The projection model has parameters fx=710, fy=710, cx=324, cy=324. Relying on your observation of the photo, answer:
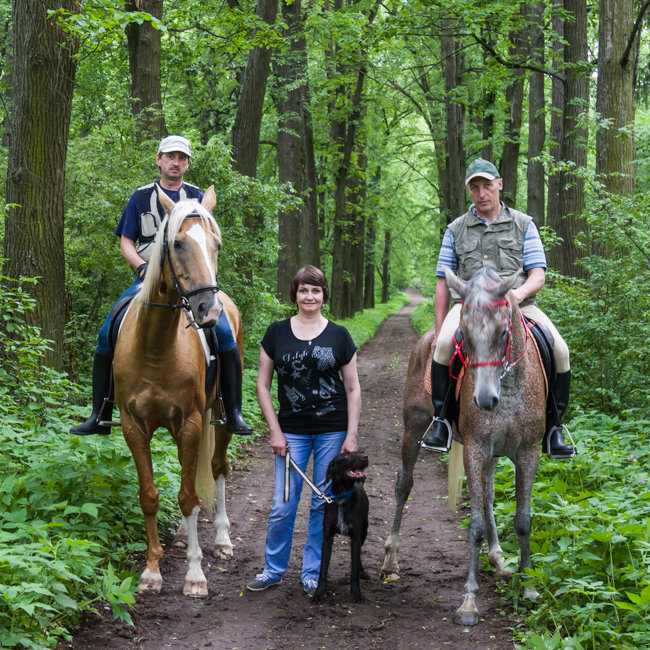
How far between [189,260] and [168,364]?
0.97 m

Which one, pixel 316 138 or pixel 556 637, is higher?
pixel 316 138

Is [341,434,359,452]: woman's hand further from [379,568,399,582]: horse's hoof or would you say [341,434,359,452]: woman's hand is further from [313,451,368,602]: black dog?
[379,568,399,582]: horse's hoof

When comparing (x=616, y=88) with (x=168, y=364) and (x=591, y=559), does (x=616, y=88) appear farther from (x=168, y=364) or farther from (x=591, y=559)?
(x=168, y=364)

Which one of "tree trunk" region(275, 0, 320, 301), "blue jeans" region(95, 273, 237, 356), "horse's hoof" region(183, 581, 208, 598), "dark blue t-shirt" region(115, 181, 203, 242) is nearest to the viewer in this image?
"horse's hoof" region(183, 581, 208, 598)

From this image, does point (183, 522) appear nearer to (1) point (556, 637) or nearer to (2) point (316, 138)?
(1) point (556, 637)

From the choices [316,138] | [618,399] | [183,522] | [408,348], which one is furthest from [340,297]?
[183,522]

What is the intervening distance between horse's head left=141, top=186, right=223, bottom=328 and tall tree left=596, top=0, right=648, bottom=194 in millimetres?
8279

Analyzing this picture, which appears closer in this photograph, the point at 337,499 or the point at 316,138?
the point at 337,499

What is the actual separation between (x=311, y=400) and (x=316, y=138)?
21966 mm

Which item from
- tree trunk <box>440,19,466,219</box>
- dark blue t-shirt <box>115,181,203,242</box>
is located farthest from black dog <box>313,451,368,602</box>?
tree trunk <box>440,19,466,219</box>

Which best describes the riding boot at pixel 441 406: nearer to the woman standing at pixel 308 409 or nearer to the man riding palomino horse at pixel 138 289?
the woman standing at pixel 308 409

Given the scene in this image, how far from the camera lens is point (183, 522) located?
21.7 ft

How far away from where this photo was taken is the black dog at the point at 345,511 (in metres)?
5.25

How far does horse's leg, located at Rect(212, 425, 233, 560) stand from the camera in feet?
21.1
